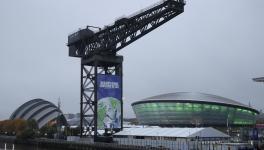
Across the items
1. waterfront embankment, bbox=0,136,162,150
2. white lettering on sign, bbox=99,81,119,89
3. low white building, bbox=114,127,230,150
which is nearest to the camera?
low white building, bbox=114,127,230,150

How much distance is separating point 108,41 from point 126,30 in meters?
4.62

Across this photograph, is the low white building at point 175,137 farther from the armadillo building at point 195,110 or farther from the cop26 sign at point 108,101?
the armadillo building at point 195,110

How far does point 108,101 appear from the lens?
9194cm

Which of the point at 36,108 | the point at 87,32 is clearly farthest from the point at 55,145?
the point at 36,108

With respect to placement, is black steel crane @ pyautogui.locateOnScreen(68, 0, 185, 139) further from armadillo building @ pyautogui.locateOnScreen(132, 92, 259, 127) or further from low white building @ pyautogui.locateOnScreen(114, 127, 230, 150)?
armadillo building @ pyautogui.locateOnScreen(132, 92, 259, 127)

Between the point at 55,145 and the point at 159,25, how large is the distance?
129ft

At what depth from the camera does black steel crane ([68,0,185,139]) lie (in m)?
87.4

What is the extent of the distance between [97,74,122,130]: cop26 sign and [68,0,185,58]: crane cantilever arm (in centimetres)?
622

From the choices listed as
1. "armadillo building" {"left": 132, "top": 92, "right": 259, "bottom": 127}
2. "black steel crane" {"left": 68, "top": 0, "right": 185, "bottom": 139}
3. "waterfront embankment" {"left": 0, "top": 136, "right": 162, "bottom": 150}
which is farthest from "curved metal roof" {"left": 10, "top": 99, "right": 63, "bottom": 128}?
"black steel crane" {"left": 68, "top": 0, "right": 185, "bottom": 139}

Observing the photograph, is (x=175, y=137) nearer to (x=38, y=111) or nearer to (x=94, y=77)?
(x=94, y=77)

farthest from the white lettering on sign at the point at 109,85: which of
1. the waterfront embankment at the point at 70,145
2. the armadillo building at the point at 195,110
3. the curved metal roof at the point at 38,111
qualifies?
the curved metal roof at the point at 38,111

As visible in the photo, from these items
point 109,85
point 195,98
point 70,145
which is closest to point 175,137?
point 109,85

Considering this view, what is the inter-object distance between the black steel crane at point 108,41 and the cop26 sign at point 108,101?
3.42 ft

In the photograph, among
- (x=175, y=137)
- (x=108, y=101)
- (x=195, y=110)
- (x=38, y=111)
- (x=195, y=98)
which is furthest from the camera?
(x=38, y=111)
